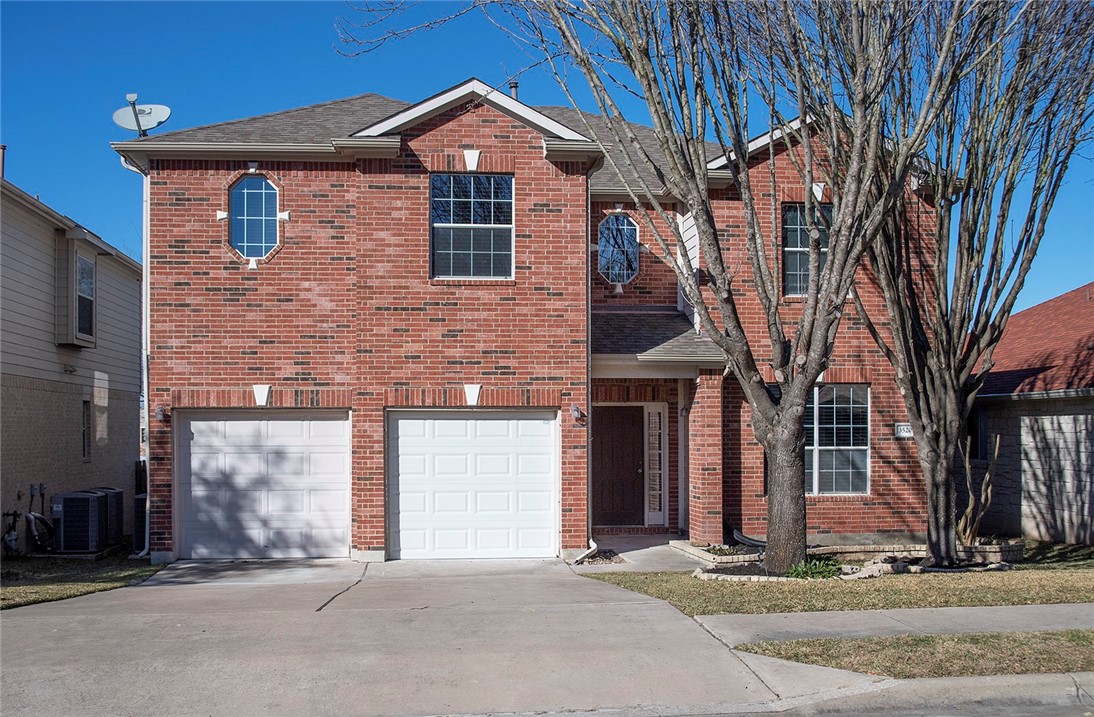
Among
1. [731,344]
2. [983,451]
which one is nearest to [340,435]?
[731,344]

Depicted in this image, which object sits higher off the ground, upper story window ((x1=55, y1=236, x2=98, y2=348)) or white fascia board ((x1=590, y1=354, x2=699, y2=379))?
upper story window ((x1=55, y1=236, x2=98, y2=348))

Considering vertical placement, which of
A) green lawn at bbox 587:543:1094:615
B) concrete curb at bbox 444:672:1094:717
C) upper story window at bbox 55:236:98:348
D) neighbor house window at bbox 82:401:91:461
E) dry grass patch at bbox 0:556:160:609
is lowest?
dry grass patch at bbox 0:556:160:609

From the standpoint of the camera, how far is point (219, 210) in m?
13.5

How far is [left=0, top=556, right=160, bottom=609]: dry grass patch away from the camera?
10.4 m

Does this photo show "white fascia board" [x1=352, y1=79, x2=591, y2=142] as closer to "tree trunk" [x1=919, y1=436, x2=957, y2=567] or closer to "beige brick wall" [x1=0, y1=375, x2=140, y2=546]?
"tree trunk" [x1=919, y1=436, x2=957, y2=567]

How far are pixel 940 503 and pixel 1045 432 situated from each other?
4.98 m

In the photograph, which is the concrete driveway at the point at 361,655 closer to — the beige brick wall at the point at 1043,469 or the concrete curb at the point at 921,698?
the concrete curb at the point at 921,698

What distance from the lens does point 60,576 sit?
40.5 ft

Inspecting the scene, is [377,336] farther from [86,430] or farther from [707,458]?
[86,430]

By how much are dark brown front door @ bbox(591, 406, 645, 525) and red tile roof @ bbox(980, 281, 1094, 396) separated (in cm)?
723

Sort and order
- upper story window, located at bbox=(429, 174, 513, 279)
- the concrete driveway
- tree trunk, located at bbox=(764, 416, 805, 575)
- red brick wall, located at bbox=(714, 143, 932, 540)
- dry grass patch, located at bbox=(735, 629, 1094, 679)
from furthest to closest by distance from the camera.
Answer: red brick wall, located at bbox=(714, 143, 932, 540) → upper story window, located at bbox=(429, 174, 513, 279) → tree trunk, located at bbox=(764, 416, 805, 575) → dry grass patch, located at bbox=(735, 629, 1094, 679) → the concrete driveway

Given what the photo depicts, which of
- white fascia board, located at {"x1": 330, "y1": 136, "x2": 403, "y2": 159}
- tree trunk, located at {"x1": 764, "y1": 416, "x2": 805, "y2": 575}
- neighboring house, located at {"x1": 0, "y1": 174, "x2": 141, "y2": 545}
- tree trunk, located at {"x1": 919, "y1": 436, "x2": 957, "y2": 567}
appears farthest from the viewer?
neighboring house, located at {"x1": 0, "y1": 174, "x2": 141, "y2": 545}

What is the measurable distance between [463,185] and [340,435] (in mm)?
4111

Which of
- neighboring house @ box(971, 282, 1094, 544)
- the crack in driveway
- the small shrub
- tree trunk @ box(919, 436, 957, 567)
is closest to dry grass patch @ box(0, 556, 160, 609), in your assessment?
the crack in driveway
